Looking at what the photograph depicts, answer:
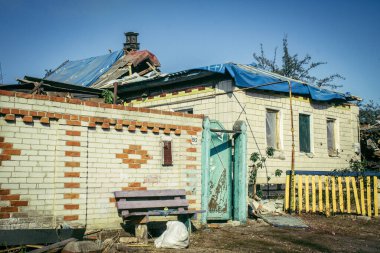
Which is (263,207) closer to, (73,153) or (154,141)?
(154,141)

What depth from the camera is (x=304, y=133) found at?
12.9 meters

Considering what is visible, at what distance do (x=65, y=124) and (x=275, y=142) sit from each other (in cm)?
761

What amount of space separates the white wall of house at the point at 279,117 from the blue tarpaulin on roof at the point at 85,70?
4.92 metres

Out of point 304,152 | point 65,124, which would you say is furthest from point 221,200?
point 304,152

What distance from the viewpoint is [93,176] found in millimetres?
6473

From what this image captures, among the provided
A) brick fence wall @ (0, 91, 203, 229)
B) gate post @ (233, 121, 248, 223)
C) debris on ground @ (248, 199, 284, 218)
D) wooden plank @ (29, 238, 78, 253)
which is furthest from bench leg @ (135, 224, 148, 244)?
debris on ground @ (248, 199, 284, 218)

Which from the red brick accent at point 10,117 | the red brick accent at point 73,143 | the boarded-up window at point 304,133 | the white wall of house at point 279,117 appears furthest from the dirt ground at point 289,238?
the boarded-up window at point 304,133

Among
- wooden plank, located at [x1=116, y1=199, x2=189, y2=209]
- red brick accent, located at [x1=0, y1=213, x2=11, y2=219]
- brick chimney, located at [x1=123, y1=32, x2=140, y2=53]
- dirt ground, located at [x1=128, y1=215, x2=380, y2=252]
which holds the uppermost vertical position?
brick chimney, located at [x1=123, y1=32, x2=140, y2=53]

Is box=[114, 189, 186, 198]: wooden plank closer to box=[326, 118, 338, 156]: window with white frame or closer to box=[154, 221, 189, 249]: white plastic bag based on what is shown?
box=[154, 221, 189, 249]: white plastic bag

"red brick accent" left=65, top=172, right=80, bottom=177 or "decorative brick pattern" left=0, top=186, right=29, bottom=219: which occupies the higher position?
"red brick accent" left=65, top=172, right=80, bottom=177

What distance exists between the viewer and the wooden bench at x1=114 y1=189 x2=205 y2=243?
6.35 m

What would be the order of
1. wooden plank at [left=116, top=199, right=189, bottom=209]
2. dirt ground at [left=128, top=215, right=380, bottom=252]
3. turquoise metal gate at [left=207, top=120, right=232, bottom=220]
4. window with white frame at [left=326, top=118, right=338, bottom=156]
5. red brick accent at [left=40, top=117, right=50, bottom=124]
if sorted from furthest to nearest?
window with white frame at [left=326, top=118, right=338, bottom=156]
turquoise metal gate at [left=207, top=120, right=232, bottom=220]
wooden plank at [left=116, top=199, right=189, bottom=209]
dirt ground at [left=128, top=215, right=380, bottom=252]
red brick accent at [left=40, top=117, right=50, bottom=124]

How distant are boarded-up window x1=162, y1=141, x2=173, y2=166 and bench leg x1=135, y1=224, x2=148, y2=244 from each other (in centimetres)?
147

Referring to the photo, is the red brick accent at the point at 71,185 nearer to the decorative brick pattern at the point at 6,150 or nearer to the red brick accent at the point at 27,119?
the decorative brick pattern at the point at 6,150
